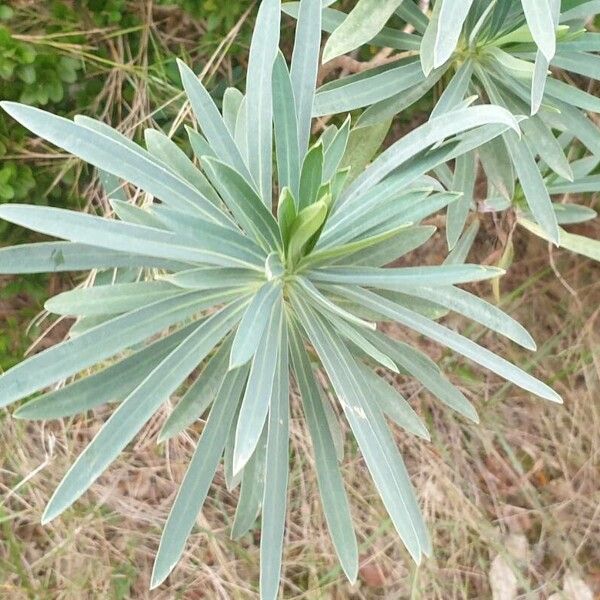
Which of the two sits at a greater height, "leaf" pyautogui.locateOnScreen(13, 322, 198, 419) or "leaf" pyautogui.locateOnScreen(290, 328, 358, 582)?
"leaf" pyautogui.locateOnScreen(13, 322, 198, 419)

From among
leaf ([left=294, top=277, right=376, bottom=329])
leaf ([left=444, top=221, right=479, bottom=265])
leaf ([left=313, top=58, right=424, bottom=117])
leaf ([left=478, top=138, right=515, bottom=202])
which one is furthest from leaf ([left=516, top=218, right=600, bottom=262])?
leaf ([left=294, top=277, right=376, bottom=329])

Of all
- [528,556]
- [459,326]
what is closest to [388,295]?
[459,326]

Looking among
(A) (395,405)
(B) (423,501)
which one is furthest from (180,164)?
(B) (423,501)

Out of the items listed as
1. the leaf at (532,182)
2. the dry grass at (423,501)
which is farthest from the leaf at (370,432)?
the dry grass at (423,501)

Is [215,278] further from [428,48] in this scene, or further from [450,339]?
[428,48]

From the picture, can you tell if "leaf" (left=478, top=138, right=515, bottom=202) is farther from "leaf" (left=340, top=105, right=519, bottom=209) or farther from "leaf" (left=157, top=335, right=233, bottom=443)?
"leaf" (left=157, top=335, right=233, bottom=443)

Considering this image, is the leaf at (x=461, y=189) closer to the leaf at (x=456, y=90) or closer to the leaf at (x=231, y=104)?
the leaf at (x=456, y=90)
